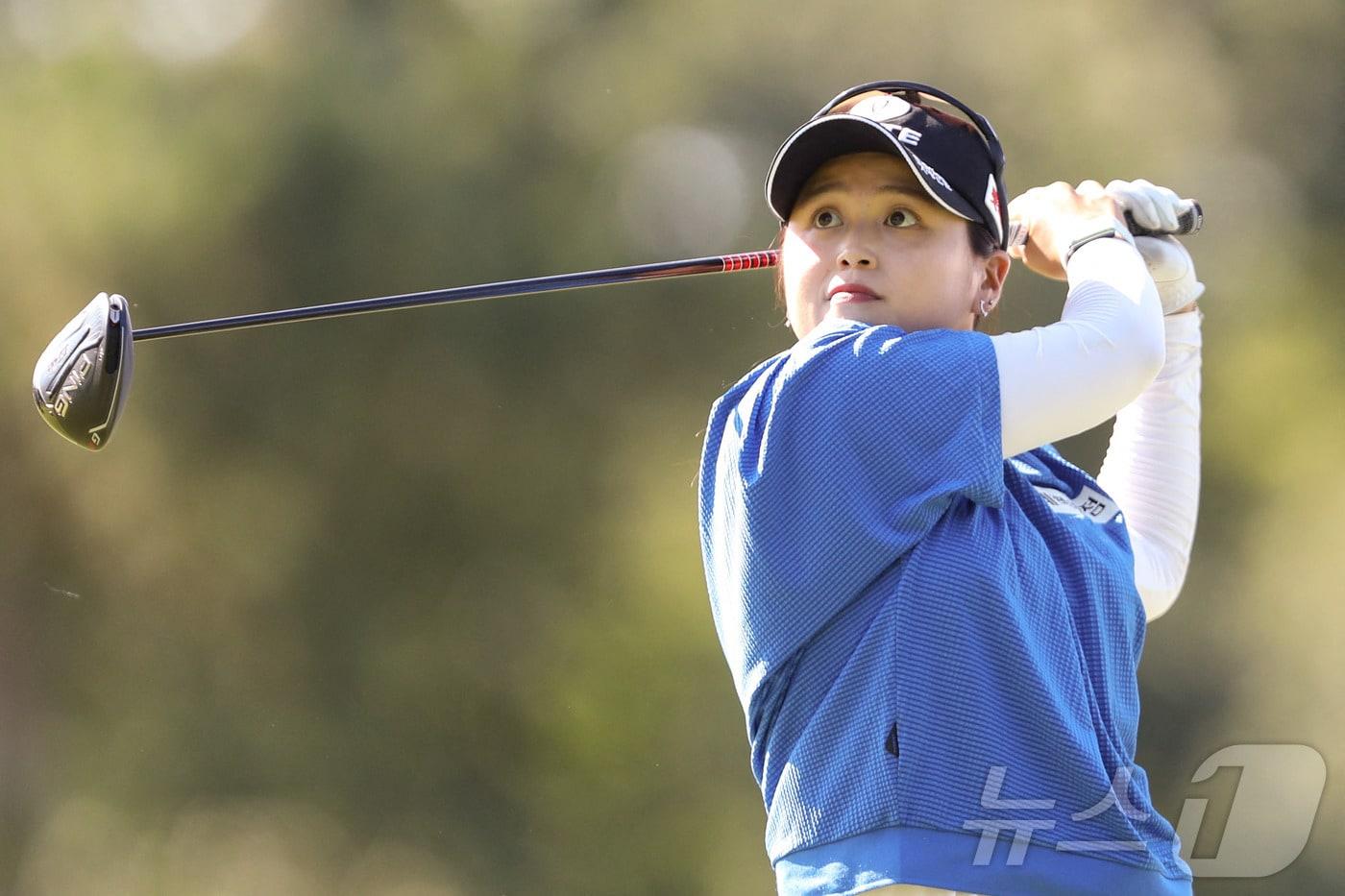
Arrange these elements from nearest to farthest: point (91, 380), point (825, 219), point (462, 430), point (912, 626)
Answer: point (912, 626), point (825, 219), point (91, 380), point (462, 430)

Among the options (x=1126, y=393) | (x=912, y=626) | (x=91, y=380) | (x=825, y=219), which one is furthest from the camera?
(x=91, y=380)

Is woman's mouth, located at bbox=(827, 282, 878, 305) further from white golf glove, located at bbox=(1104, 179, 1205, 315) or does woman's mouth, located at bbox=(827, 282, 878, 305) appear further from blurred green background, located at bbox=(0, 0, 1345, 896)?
blurred green background, located at bbox=(0, 0, 1345, 896)

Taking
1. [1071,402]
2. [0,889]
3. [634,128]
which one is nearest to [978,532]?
[1071,402]

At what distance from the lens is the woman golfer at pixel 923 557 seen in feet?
4.02

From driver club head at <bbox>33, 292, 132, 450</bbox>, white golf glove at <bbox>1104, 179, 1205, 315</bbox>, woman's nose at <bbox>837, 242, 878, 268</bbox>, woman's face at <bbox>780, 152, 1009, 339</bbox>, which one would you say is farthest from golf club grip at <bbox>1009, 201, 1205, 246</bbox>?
driver club head at <bbox>33, 292, 132, 450</bbox>

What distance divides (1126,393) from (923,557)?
0.24 m

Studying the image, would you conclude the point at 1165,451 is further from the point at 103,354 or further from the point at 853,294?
the point at 103,354

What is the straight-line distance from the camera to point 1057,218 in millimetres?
1538

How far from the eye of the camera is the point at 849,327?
135 cm

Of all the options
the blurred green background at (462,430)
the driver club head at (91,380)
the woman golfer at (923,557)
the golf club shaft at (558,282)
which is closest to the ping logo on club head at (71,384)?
the driver club head at (91,380)

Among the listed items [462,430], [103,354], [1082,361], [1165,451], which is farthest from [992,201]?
[462,430]

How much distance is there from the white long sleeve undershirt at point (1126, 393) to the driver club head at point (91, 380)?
1.08 meters

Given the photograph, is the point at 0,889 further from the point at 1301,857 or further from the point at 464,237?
the point at 1301,857

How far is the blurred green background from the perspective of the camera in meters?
5.30
